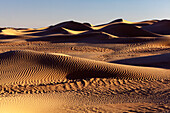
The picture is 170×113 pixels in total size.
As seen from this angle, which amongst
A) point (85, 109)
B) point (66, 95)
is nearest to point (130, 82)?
point (66, 95)

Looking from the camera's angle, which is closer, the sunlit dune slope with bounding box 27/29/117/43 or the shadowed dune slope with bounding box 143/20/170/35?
the sunlit dune slope with bounding box 27/29/117/43

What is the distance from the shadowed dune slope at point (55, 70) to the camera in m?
9.80

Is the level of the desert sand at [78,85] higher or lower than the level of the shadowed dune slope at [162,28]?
lower

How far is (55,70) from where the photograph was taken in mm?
10492

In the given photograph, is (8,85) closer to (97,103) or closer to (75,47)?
(97,103)

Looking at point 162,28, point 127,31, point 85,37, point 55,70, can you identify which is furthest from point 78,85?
point 162,28

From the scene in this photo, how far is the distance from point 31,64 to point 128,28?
2233 cm

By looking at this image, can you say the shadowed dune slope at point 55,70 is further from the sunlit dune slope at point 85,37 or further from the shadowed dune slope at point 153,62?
the sunlit dune slope at point 85,37

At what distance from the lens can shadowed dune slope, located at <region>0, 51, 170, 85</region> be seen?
32.1 feet

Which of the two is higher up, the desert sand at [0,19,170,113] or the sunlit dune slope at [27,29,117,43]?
the sunlit dune slope at [27,29,117,43]

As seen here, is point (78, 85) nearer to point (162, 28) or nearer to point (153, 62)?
point (153, 62)

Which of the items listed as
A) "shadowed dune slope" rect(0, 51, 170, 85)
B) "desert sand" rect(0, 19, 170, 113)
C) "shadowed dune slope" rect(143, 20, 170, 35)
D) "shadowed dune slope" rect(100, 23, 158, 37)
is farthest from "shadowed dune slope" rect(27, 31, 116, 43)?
"shadowed dune slope" rect(0, 51, 170, 85)

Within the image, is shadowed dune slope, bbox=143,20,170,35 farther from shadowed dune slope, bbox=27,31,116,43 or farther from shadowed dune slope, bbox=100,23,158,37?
shadowed dune slope, bbox=27,31,116,43

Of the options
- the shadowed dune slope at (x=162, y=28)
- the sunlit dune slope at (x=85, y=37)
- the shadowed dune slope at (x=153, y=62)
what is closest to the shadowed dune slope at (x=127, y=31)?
the sunlit dune slope at (x=85, y=37)
